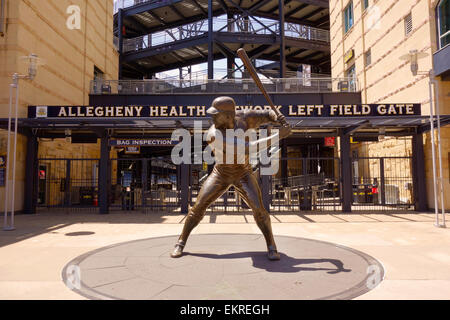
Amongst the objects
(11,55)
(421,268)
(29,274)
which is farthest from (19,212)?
(421,268)

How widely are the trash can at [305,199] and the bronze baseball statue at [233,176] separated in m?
9.42

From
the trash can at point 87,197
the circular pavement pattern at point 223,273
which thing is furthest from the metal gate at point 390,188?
the trash can at point 87,197

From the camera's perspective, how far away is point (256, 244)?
6160mm

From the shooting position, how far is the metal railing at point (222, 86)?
1952cm

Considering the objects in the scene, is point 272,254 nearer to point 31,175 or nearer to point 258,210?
point 258,210

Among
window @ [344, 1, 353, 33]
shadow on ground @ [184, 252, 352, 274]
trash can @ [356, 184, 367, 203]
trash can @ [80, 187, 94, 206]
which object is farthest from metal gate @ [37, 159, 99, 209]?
window @ [344, 1, 353, 33]

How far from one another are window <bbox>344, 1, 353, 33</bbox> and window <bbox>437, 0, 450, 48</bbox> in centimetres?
924

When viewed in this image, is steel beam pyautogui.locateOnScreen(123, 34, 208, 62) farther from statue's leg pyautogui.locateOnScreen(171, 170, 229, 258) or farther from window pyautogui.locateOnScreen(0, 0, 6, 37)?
statue's leg pyautogui.locateOnScreen(171, 170, 229, 258)

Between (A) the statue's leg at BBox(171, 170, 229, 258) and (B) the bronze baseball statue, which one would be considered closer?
→ (B) the bronze baseball statue

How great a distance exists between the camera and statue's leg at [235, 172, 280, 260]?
499 centimetres

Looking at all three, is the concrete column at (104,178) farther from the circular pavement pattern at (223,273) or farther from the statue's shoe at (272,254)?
the statue's shoe at (272,254)

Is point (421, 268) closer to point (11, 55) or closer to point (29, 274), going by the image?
point (29, 274)
